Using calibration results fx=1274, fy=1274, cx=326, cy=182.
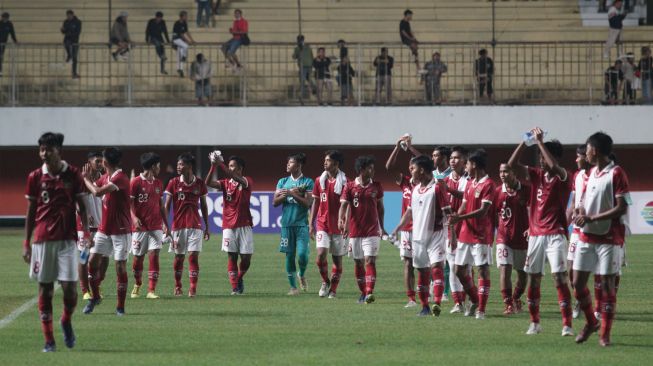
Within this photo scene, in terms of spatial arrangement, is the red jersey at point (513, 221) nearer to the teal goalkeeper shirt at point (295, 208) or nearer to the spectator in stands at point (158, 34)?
the teal goalkeeper shirt at point (295, 208)

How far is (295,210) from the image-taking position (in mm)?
21547

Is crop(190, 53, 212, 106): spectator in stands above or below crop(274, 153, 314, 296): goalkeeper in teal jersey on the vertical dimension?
above

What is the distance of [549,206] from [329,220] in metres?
6.56

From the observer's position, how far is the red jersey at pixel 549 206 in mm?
14664

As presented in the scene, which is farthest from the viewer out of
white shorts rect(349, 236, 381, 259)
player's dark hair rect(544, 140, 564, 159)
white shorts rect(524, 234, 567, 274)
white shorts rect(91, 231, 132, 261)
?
white shorts rect(349, 236, 381, 259)

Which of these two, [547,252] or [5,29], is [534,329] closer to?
[547,252]

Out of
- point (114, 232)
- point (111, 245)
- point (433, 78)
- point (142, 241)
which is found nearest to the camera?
point (114, 232)

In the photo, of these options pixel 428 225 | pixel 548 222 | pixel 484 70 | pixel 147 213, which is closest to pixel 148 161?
pixel 147 213

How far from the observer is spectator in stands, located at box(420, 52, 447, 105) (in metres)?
41.0

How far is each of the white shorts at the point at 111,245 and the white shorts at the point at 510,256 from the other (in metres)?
5.19

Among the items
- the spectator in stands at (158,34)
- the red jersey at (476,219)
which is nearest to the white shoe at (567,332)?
the red jersey at (476,219)

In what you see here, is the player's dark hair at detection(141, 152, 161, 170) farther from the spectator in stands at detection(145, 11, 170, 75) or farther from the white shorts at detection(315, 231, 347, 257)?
the spectator in stands at detection(145, 11, 170, 75)

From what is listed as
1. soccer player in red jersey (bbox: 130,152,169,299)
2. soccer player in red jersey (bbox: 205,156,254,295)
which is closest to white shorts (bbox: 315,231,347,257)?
soccer player in red jersey (bbox: 205,156,254,295)

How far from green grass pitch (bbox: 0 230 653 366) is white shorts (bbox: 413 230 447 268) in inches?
30.0
